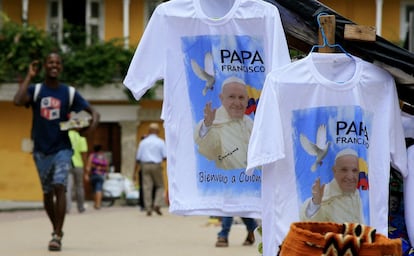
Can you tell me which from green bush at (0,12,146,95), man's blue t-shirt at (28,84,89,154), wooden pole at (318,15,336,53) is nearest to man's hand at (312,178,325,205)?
wooden pole at (318,15,336,53)

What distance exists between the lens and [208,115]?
7941 mm

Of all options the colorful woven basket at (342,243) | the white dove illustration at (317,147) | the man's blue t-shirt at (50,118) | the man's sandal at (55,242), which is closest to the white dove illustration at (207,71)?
the white dove illustration at (317,147)

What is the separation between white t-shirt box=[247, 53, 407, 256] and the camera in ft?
22.6

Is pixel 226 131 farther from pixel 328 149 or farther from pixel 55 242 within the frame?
pixel 55 242

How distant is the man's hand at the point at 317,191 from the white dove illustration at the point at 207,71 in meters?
1.28

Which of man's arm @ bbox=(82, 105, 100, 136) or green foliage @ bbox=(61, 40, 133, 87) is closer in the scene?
man's arm @ bbox=(82, 105, 100, 136)

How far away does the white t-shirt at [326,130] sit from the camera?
690cm

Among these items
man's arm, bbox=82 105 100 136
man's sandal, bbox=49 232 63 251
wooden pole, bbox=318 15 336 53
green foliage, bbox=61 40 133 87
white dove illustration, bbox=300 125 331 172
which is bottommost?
man's sandal, bbox=49 232 63 251

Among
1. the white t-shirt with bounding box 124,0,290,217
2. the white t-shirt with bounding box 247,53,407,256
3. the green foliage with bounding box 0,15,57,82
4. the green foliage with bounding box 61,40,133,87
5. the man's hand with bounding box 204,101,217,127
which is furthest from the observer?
the green foliage with bounding box 61,40,133,87

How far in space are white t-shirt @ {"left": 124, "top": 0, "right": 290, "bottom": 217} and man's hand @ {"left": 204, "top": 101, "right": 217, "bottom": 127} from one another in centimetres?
3

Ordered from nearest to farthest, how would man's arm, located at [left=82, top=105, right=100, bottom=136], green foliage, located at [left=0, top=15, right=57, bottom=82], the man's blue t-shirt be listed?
the man's blue t-shirt → man's arm, located at [left=82, top=105, right=100, bottom=136] → green foliage, located at [left=0, top=15, right=57, bottom=82]

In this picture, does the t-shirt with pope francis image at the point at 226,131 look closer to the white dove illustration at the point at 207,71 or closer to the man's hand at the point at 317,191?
the white dove illustration at the point at 207,71

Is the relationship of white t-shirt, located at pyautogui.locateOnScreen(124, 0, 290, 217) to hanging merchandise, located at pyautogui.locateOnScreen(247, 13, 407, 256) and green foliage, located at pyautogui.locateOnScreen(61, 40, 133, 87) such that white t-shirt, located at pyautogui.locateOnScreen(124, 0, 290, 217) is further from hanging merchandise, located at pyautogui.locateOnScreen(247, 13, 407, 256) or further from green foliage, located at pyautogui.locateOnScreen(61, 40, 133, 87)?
green foliage, located at pyautogui.locateOnScreen(61, 40, 133, 87)

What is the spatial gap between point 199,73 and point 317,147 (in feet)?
4.19
